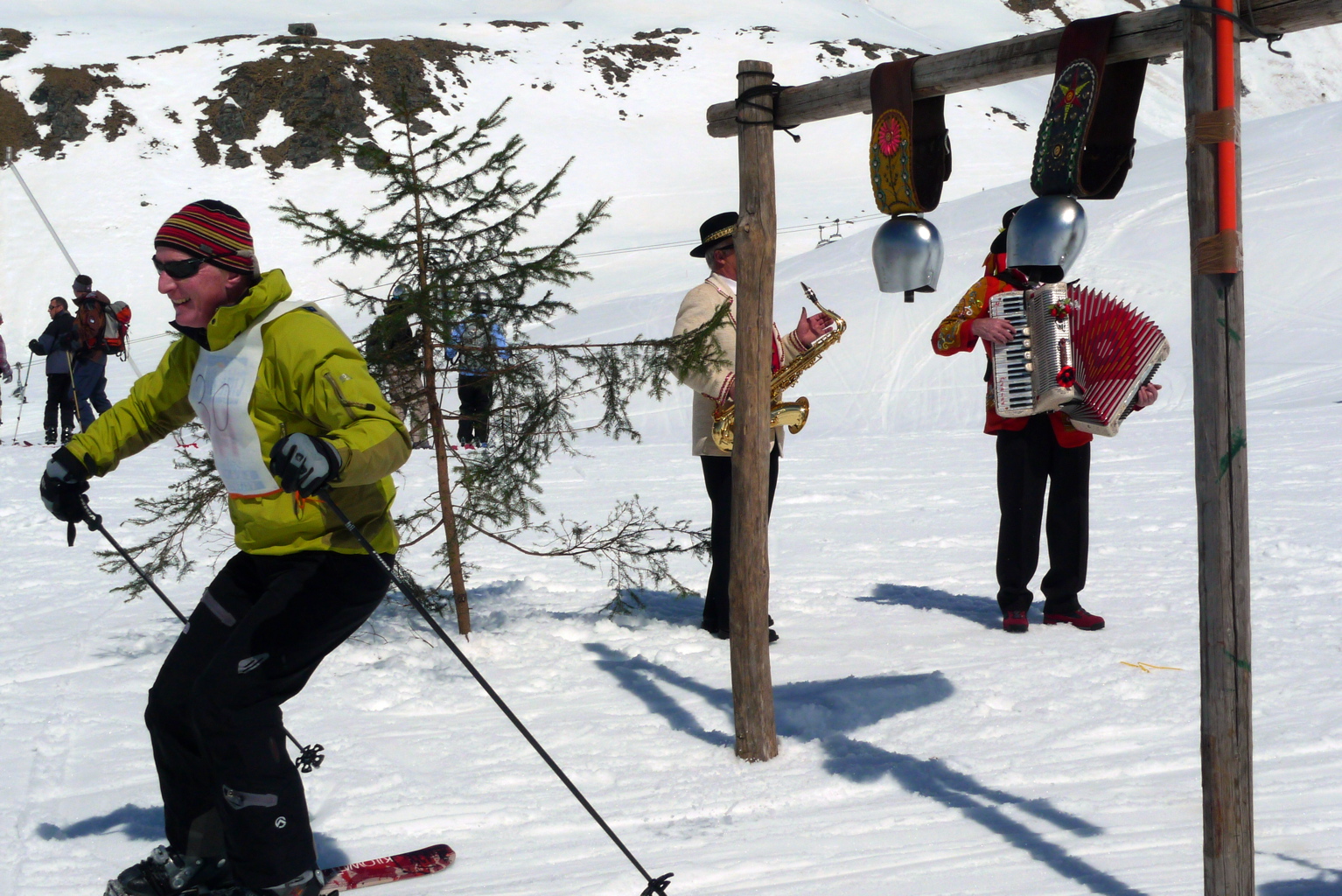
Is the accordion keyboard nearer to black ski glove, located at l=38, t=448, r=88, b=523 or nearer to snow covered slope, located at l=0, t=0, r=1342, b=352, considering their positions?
black ski glove, located at l=38, t=448, r=88, b=523

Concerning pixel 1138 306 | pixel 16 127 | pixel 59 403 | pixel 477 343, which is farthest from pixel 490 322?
pixel 16 127

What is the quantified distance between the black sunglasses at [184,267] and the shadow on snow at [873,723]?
2.78 metres

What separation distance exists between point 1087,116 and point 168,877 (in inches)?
131

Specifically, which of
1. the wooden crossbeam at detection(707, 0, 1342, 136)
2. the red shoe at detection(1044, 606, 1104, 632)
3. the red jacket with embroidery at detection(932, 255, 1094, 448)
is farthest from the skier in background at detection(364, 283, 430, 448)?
the red shoe at detection(1044, 606, 1104, 632)

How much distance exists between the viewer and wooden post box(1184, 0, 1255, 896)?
9.89 ft

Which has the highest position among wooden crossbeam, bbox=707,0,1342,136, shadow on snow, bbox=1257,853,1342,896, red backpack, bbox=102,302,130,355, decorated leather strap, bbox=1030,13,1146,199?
red backpack, bbox=102,302,130,355

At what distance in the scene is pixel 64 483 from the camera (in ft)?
11.5

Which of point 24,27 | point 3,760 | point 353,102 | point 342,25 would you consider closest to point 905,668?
point 3,760

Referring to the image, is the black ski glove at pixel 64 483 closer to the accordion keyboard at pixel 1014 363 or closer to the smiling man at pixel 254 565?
the smiling man at pixel 254 565

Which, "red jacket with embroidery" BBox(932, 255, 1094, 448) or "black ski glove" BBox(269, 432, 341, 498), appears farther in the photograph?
"red jacket with embroidery" BBox(932, 255, 1094, 448)

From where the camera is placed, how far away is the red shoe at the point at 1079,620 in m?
6.43

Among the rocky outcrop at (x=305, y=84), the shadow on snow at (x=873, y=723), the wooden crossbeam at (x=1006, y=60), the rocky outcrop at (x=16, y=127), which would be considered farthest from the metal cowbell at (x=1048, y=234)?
the rocky outcrop at (x=16, y=127)

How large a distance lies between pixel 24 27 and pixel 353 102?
80.7ft

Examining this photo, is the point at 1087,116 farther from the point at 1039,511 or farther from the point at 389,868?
the point at 1039,511
